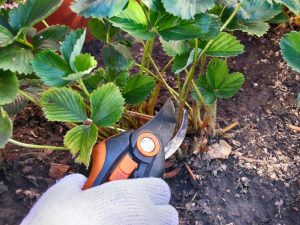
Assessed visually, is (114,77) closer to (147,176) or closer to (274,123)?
(147,176)

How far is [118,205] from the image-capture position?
83 cm

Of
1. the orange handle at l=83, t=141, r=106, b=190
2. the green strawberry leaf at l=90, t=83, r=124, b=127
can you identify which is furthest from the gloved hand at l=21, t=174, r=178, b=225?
the green strawberry leaf at l=90, t=83, r=124, b=127

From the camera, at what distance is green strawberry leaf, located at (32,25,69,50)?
90 centimetres

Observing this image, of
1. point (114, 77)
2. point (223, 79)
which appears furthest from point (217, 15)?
point (114, 77)

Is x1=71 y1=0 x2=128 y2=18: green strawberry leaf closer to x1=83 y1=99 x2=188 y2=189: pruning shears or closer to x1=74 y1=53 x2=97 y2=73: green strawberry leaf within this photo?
x1=74 y1=53 x2=97 y2=73: green strawberry leaf

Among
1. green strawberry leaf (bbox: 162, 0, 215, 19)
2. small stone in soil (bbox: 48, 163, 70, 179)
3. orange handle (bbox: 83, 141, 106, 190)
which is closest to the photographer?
green strawberry leaf (bbox: 162, 0, 215, 19)

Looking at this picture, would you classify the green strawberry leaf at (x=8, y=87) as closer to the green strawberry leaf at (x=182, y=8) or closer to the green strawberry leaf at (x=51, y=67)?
the green strawberry leaf at (x=51, y=67)

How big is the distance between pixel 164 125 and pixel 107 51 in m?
0.19

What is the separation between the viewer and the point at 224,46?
0.93m

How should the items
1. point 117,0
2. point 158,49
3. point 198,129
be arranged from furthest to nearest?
point 158,49 → point 198,129 → point 117,0

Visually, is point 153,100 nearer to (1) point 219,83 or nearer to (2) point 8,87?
(1) point 219,83

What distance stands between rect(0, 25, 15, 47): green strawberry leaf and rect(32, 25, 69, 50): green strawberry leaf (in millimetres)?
84

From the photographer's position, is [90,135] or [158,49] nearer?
[90,135]

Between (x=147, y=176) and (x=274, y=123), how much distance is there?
0.42 m
